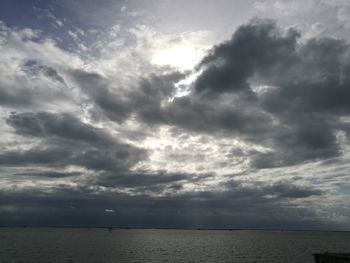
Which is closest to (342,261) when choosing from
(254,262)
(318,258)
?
(318,258)

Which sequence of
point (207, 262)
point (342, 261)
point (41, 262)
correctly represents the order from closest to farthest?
point (342, 261), point (41, 262), point (207, 262)

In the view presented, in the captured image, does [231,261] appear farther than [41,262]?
Yes

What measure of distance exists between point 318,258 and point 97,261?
6110 centimetres

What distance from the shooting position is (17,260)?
314ft

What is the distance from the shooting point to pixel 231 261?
102 meters

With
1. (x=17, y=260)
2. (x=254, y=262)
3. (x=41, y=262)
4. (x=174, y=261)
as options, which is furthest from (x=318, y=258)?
(x=17, y=260)

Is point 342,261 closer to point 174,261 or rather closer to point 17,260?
point 174,261

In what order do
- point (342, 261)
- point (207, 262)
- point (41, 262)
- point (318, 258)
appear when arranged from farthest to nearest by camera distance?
point (207, 262) → point (41, 262) → point (318, 258) → point (342, 261)

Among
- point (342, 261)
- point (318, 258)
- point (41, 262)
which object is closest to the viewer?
point (342, 261)

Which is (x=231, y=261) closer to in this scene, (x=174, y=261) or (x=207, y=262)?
(x=207, y=262)

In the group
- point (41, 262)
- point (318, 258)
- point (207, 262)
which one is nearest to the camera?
point (318, 258)

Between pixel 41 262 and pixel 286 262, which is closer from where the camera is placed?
pixel 41 262

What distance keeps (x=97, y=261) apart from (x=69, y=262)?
7863 mm

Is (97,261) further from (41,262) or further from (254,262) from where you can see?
(254,262)
